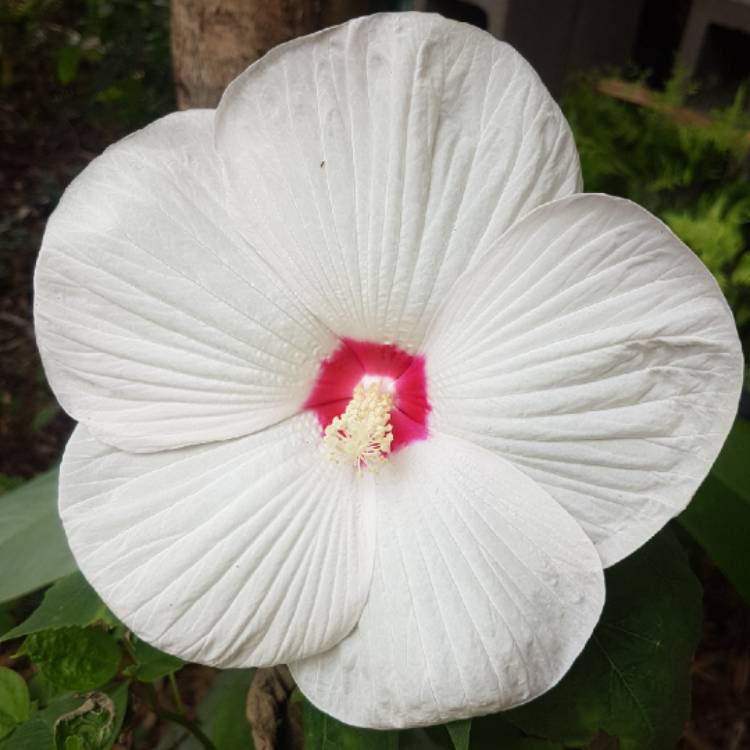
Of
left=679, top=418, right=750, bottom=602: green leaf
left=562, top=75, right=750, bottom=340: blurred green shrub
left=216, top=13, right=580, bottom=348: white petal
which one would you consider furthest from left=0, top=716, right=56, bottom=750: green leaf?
left=562, top=75, right=750, bottom=340: blurred green shrub

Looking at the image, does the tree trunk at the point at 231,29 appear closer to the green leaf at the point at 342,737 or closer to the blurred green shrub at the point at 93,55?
the green leaf at the point at 342,737

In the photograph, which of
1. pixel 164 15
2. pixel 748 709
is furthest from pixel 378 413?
pixel 164 15

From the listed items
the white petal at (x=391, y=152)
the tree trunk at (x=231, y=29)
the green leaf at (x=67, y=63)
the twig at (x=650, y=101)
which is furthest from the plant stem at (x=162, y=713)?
the green leaf at (x=67, y=63)

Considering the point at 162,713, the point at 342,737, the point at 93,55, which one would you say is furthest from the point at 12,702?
the point at 93,55

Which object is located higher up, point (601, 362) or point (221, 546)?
point (601, 362)

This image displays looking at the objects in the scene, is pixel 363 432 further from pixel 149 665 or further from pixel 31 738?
pixel 31 738

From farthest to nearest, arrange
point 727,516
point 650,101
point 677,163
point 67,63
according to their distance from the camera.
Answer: point 67,63 < point 650,101 < point 677,163 < point 727,516

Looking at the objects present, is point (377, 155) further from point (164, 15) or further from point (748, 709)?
point (164, 15)
